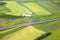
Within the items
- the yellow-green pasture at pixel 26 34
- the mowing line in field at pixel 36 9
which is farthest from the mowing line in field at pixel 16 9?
the yellow-green pasture at pixel 26 34

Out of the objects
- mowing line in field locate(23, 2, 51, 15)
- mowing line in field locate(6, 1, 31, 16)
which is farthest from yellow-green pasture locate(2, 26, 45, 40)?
mowing line in field locate(23, 2, 51, 15)

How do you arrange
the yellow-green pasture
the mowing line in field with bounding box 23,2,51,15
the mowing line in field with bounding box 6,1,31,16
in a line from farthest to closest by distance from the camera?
1. the mowing line in field with bounding box 23,2,51,15
2. the mowing line in field with bounding box 6,1,31,16
3. the yellow-green pasture

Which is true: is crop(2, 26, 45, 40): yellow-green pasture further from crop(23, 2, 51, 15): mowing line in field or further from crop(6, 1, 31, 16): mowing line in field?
crop(23, 2, 51, 15): mowing line in field

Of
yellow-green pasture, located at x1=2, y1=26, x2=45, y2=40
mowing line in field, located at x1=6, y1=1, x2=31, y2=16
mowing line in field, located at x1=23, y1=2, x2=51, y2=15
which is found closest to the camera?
yellow-green pasture, located at x1=2, y1=26, x2=45, y2=40

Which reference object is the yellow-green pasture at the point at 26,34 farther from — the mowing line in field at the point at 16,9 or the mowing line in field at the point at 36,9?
the mowing line in field at the point at 36,9

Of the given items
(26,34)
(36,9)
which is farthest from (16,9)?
(26,34)

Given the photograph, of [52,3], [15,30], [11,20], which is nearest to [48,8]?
[52,3]

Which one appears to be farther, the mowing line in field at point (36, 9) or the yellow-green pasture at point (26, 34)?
the mowing line in field at point (36, 9)

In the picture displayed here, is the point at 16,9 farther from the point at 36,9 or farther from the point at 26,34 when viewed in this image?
the point at 26,34
